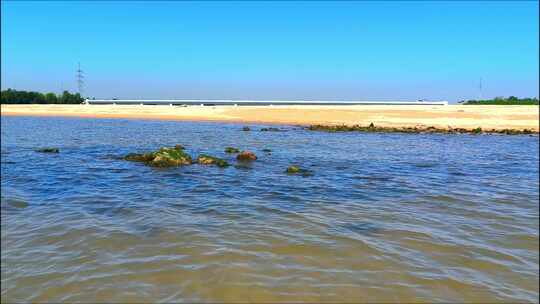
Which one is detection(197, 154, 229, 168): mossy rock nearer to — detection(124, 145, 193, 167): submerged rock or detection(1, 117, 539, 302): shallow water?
detection(124, 145, 193, 167): submerged rock

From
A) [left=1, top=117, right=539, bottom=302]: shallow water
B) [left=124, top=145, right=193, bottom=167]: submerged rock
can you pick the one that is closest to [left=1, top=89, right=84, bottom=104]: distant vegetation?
[left=124, top=145, right=193, bottom=167]: submerged rock

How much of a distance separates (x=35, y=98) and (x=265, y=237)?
124983 millimetres

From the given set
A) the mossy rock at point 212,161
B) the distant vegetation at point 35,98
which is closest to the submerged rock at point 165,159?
the mossy rock at point 212,161

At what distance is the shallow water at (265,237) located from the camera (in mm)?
6055

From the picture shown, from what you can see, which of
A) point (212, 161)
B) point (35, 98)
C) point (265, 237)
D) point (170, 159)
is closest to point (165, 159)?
point (170, 159)

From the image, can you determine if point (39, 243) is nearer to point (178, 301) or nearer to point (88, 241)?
point (88, 241)

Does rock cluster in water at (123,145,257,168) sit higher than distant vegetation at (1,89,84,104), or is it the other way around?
distant vegetation at (1,89,84,104)

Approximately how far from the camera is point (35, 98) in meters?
115

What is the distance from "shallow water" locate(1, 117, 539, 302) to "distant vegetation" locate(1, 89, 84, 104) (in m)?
109

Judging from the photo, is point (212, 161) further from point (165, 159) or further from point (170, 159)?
point (165, 159)

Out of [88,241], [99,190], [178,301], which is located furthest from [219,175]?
[178,301]

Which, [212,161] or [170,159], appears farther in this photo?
[212,161]

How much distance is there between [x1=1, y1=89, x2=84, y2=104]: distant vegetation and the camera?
4277 inches

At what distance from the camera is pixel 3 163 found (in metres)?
19.2
